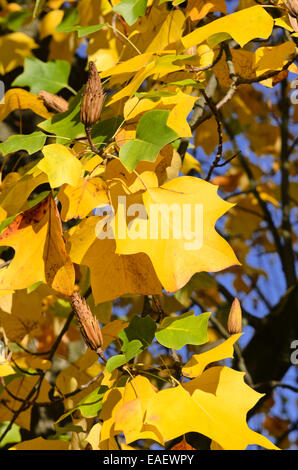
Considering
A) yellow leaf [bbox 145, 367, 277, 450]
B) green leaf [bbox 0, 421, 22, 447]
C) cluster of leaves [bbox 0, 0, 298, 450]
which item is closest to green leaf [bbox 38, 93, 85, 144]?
cluster of leaves [bbox 0, 0, 298, 450]

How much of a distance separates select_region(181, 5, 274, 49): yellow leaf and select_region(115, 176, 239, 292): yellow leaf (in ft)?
0.75

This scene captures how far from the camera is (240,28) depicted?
85 cm

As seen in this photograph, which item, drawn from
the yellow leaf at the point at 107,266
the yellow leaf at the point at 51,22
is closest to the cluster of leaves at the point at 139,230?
the yellow leaf at the point at 107,266

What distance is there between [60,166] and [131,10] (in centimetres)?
39

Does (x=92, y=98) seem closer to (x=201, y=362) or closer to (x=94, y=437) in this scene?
(x=201, y=362)

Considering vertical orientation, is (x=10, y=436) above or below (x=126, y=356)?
below

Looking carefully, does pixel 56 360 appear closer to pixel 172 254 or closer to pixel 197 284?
pixel 197 284

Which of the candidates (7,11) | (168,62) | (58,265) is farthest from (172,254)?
(7,11)

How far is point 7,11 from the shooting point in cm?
188

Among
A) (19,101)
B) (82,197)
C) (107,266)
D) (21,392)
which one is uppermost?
(19,101)

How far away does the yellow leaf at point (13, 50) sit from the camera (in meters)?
1.76

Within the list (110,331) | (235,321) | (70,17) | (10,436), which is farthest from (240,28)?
(10,436)

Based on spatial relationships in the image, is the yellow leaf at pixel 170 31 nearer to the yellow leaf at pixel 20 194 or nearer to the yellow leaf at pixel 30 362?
the yellow leaf at pixel 20 194

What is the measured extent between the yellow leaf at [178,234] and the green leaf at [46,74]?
2.08ft
